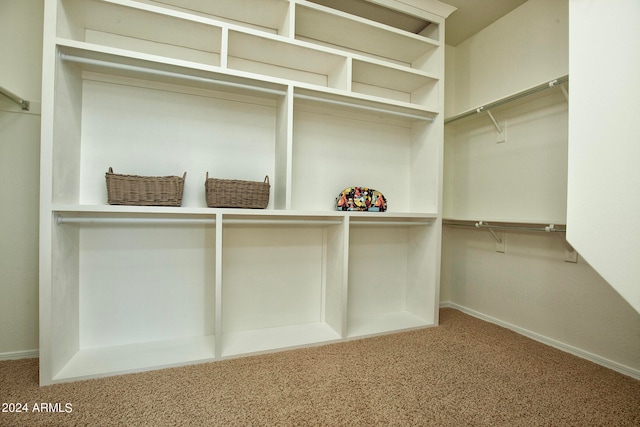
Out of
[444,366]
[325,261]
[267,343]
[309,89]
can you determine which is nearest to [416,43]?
[309,89]

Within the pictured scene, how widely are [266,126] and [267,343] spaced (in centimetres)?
136

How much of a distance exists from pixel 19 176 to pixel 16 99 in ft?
1.28

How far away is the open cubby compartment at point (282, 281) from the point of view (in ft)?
5.97

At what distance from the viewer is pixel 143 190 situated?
1475 mm

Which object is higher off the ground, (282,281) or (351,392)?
(282,281)

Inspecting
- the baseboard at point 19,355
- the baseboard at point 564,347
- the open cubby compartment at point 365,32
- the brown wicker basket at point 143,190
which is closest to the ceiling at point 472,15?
the open cubby compartment at point 365,32

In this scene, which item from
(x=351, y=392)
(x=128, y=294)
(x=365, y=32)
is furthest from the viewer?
(x=365, y=32)

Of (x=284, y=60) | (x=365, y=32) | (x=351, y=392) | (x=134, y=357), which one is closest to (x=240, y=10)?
(x=284, y=60)

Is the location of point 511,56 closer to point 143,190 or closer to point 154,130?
point 154,130

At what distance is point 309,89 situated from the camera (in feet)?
5.63

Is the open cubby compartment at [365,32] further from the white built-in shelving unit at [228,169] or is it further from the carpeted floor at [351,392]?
the carpeted floor at [351,392]

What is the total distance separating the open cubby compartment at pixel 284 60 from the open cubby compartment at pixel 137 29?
12 cm

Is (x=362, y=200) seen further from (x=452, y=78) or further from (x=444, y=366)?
(x=452, y=78)

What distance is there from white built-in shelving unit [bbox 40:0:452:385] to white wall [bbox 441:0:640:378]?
0.51 m
